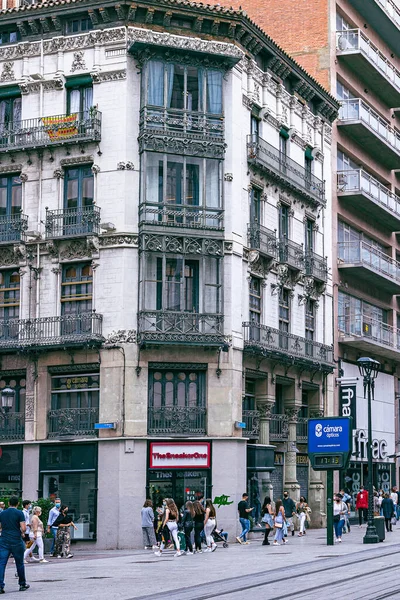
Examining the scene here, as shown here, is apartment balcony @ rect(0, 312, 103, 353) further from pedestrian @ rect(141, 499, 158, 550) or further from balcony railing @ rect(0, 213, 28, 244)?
pedestrian @ rect(141, 499, 158, 550)

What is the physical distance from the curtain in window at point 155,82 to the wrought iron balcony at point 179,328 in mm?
7659

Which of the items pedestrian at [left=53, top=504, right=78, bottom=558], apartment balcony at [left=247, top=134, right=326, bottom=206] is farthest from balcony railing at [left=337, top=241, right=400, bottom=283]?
pedestrian at [left=53, top=504, right=78, bottom=558]

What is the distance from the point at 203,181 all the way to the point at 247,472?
432 inches

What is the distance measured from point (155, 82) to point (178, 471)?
13849 mm

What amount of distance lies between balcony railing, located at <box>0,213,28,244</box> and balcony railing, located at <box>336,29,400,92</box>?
2128 cm

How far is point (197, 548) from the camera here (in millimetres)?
33156

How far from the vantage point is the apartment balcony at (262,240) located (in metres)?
42.6

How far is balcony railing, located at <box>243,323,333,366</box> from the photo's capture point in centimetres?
4153

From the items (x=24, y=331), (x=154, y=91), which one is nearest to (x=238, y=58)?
(x=154, y=91)

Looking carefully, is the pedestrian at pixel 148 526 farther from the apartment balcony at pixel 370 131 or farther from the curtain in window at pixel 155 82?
the apartment balcony at pixel 370 131

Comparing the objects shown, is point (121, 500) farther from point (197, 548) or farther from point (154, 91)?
point (154, 91)

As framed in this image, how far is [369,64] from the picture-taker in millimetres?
56000

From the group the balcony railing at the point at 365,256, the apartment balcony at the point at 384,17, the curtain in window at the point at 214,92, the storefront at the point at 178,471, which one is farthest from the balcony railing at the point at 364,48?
the storefront at the point at 178,471

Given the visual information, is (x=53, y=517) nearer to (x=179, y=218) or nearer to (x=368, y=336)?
(x=179, y=218)
